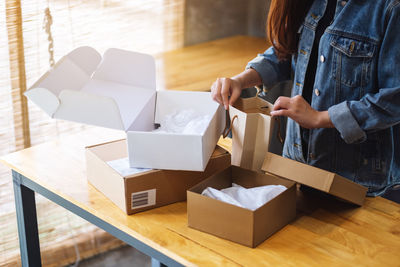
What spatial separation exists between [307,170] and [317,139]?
1.18 feet

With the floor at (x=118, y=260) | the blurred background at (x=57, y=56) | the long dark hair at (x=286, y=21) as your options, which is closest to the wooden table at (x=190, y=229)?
the long dark hair at (x=286, y=21)

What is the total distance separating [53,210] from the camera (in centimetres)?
249

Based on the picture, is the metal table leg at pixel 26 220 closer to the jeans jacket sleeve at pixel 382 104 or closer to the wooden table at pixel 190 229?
the wooden table at pixel 190 229

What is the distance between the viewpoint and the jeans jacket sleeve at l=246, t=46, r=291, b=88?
1687 mm

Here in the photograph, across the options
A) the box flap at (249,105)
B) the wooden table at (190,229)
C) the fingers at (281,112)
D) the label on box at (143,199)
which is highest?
the fingers at (281,112)

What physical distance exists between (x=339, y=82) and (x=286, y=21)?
26 cm

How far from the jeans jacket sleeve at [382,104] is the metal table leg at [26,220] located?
99cm

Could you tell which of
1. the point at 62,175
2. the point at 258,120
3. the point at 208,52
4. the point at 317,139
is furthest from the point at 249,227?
the point at 208,52

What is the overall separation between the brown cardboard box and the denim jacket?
34 cm

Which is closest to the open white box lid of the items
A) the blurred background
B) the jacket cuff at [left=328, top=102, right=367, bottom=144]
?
the jacket cuff at [left=328, top=102, right=367, bottom=144]

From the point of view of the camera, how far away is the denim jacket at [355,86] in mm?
1322

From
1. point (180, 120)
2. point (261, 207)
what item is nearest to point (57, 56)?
point (180, 120)

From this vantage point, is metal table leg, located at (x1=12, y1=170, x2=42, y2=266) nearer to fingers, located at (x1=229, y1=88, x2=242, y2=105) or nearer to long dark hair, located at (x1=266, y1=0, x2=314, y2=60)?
fingers, located at (x1=229, y1=88, x2=242, y2=105)

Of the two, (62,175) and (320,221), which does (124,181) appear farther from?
(320,221)
